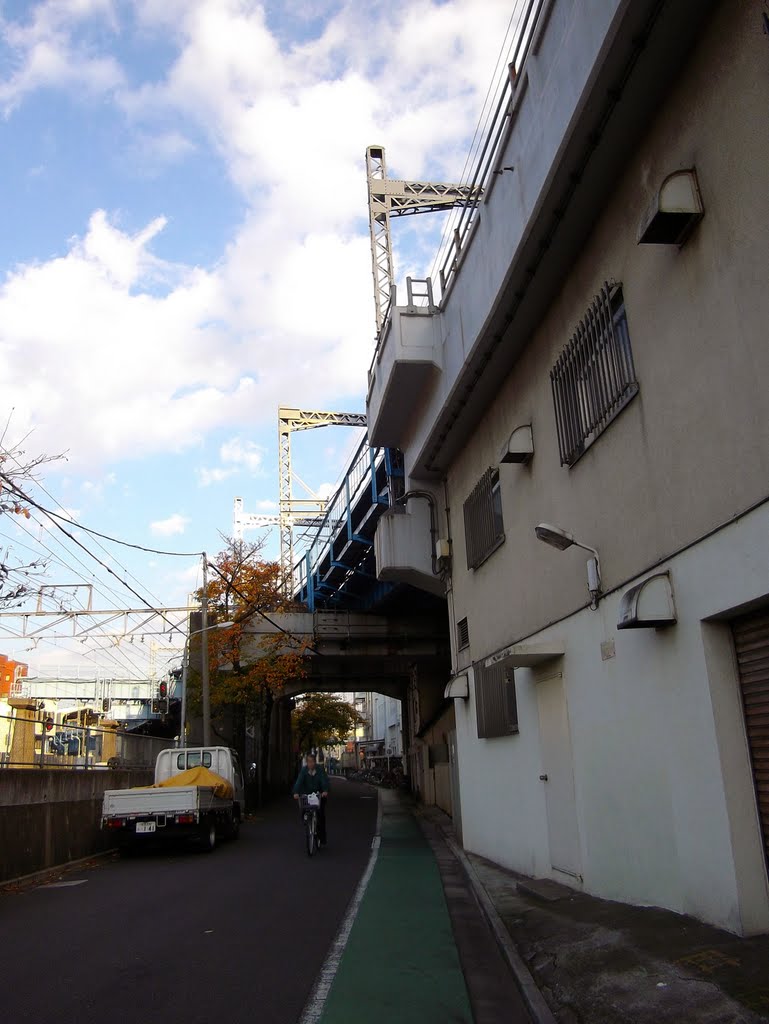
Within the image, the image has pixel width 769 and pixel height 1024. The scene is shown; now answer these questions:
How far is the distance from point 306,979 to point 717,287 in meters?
6.10

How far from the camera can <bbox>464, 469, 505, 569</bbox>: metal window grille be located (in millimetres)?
13031

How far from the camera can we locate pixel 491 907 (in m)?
8.98

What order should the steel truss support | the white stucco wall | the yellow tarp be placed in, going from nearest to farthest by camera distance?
1. the white stucco wall
2. the yellow tarp
3. the steel truss support

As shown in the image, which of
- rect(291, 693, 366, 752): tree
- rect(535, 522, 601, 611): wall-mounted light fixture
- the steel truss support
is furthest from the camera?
rect(291, 693, 366, 752): tree

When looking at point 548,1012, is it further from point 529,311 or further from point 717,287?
point 529,311

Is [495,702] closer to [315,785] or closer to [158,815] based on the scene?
[315,785]

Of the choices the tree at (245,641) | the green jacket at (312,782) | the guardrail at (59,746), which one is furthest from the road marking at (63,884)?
the tree at (245,641)

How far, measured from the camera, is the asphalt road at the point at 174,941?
18.7 feet

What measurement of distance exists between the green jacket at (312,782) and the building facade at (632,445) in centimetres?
428

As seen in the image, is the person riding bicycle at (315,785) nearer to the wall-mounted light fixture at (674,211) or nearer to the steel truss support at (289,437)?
the wall-mounted light fixture at (674,211)

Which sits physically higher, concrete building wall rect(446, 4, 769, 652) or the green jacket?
concrete building wall rect(446, 4, 769, 652)

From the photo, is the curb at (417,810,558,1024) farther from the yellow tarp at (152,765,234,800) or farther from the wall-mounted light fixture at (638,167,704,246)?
the yellow tarp at (152,765,234,800)

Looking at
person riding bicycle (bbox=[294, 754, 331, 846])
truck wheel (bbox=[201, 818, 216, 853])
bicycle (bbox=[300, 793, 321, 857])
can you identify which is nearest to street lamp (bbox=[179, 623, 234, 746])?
truck wheel (bbox=[201, 818, 216, 853])

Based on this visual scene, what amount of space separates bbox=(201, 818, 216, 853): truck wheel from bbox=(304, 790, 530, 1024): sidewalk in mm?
6342
